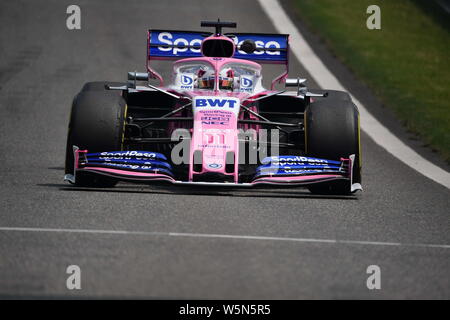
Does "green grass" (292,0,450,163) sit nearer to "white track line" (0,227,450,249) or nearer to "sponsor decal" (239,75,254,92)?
"sponsor decal" (239,75,254,92)

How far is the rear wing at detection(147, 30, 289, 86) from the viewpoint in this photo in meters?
13.0

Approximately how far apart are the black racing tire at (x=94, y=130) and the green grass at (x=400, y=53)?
16.8ft

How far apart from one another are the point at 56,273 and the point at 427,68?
50.1 ft

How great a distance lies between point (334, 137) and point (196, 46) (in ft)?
9.29

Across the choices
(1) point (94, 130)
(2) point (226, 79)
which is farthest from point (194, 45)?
(1) point (94, 130)

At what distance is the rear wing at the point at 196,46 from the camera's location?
1301cm

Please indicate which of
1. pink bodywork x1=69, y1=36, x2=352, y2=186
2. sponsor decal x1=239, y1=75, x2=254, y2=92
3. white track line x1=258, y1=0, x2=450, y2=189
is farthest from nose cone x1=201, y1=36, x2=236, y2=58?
white track line x1=258, y1=0, x2=450, y2=189

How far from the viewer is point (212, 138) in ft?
34.5

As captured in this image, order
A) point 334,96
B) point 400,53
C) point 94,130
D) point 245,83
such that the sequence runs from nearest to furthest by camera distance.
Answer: point 94,130, point 334,96, point 245,83, point 400,53

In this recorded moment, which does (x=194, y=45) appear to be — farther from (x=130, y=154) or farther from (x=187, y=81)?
(x=130, y=154)

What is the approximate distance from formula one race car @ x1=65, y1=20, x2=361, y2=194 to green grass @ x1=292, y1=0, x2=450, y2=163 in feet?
11.9
